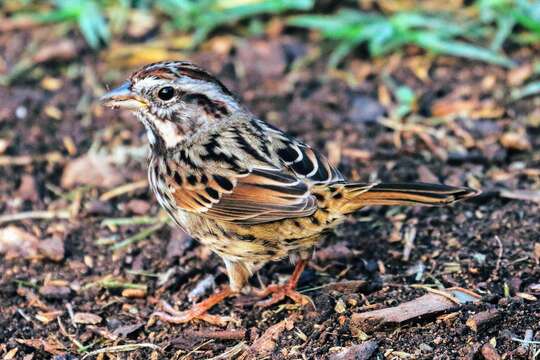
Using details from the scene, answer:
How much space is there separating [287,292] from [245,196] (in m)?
0.66

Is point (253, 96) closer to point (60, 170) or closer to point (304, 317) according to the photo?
point (60, 170)

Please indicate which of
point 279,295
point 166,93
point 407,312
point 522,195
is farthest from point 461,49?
point 407,312

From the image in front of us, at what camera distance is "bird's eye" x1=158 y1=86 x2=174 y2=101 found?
545 centimetres

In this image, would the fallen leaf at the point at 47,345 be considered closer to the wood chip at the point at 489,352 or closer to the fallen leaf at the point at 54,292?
the fallen leaf at the point at 54,292

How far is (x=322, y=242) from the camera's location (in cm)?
578

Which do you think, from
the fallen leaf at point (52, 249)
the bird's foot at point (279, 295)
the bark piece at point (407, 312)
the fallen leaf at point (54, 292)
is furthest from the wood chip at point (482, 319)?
the fallen leaf at point (52, 249)

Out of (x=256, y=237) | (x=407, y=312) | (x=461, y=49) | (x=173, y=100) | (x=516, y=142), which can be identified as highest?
(x=173, y=100)

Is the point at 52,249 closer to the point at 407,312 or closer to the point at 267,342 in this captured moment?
the point at 267,342

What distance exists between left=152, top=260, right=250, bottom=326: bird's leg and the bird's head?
889 mm

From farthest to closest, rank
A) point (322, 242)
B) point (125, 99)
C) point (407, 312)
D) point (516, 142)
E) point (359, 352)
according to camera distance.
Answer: point (516, 142) < point (322, 242) < point (125, 99) < point (407, 312) < point (359, 352)

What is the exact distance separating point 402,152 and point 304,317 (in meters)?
2.07

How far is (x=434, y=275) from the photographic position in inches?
209

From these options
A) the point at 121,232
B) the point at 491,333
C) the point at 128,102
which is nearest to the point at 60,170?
the point at 121,232

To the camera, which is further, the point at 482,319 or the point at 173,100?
the point at 173,100
